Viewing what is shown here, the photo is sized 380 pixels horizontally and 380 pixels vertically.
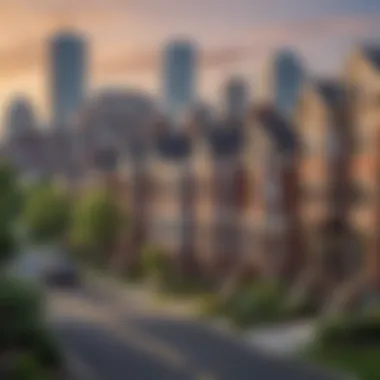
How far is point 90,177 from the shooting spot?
11.0 ft

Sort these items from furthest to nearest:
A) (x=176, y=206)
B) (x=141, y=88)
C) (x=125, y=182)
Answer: (x=176, y=206)
(x=125, y=182)
(x=141, y=88)

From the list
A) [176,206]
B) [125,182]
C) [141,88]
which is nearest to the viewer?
[141,88]

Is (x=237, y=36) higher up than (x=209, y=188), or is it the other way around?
(x=237, y=36)

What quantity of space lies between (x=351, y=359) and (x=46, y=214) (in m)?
1.70

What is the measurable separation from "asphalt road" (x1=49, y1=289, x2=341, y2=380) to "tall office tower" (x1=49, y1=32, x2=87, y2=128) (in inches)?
31.2

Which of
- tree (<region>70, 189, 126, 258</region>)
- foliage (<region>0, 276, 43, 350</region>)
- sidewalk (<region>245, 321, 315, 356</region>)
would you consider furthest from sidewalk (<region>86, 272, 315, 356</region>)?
foliage (<region>0, 276, 43, 350</region>)

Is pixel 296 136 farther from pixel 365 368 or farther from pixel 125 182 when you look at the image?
pixel 365 368

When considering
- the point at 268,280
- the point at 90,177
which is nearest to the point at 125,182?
the point at 90,177

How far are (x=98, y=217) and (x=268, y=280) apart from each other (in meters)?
0.90

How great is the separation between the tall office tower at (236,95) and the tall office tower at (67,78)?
650mm

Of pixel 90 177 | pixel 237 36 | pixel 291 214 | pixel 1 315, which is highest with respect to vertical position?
pixel 237 36

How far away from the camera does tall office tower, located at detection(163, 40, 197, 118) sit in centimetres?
326

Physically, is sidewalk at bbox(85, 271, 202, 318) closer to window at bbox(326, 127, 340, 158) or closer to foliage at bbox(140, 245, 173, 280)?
foliage at bbox(140, 245, 173, 280)

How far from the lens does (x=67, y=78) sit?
3252 millimetres
